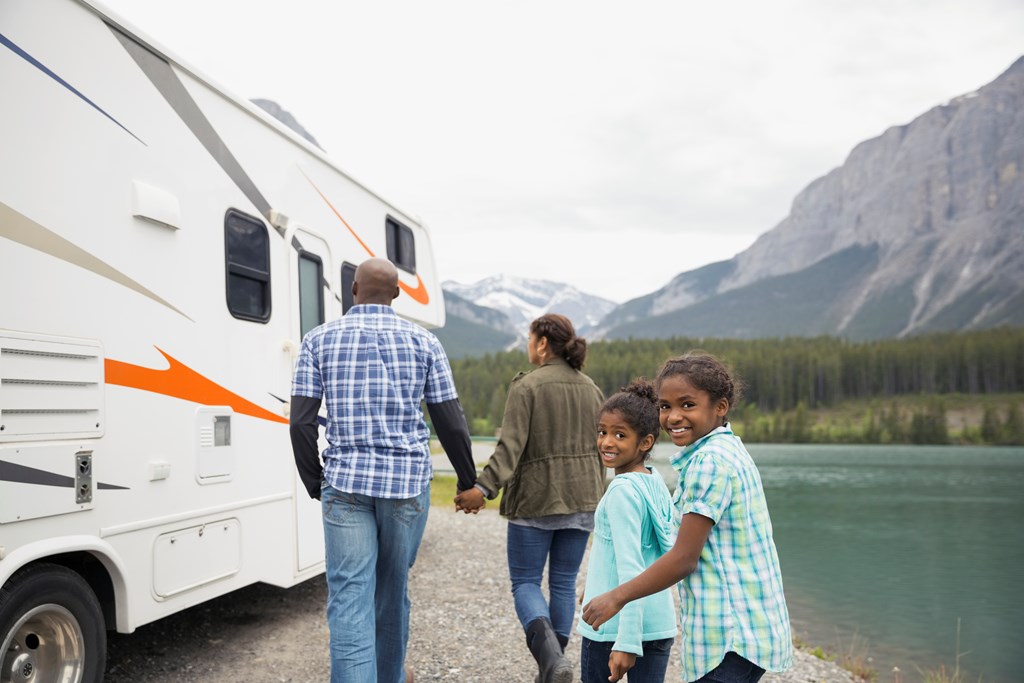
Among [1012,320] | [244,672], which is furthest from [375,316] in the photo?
[1012,320]

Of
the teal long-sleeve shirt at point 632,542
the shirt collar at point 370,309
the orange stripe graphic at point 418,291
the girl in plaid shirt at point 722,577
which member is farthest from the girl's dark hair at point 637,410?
the orange stripe graphic at point 418,291

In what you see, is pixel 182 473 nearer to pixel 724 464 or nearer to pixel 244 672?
pixel 244 672

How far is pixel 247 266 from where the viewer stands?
5.25 m

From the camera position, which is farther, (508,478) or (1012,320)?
(1012,320)

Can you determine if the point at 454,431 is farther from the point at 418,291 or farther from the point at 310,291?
the point at 418,291

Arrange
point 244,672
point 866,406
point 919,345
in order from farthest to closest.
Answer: point 919,345, point 866,406, point 244,672

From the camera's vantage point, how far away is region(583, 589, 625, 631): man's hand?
243cm

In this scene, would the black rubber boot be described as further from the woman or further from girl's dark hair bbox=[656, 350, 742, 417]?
girl's dark hair bbox=[656, 350, 742, 417]

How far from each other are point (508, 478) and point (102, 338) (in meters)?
2.07

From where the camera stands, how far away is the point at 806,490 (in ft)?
104

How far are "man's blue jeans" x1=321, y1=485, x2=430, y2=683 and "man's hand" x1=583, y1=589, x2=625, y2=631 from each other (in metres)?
1.44

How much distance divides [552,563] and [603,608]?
2.23 meters

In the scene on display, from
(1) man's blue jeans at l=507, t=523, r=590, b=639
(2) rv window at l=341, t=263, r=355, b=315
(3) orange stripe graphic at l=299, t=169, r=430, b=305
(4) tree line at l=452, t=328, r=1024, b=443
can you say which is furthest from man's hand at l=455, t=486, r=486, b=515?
(4) tree line at l=452, t=328, r=1024, b=443

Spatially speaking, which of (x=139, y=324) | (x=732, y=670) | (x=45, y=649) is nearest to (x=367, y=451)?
(x=139, y=324)
